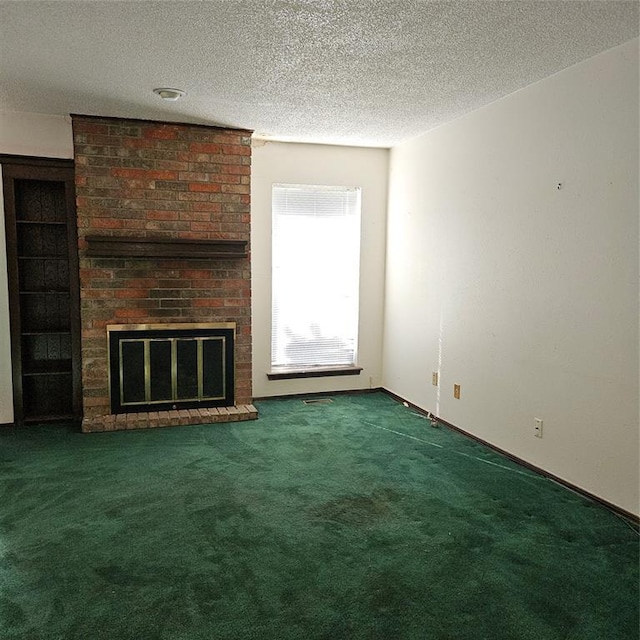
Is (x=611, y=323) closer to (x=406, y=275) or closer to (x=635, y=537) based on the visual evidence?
(x=635, y=537)

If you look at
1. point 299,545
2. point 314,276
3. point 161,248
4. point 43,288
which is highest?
point 161,248

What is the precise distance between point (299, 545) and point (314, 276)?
3105 mm

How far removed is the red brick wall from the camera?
4.24m

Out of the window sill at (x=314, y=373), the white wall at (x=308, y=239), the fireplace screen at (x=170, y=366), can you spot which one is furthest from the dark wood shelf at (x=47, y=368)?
the window sill at (x=314, y=373)

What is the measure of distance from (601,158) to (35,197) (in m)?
4.02

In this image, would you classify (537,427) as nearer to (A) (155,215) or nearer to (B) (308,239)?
(B) (308,239)

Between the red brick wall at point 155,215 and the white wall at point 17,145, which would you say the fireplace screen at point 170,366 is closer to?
the red brick wall at point 155,215

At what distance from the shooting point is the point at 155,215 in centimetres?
439

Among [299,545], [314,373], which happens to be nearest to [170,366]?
[314,373]

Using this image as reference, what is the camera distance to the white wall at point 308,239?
16.6 ft

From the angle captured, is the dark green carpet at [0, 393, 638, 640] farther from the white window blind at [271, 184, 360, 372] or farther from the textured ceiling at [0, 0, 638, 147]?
the textured ceiling at [0, 0, 638, 147]

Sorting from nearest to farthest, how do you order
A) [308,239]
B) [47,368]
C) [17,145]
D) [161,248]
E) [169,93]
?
1. [169,93]
2. [17,145]
3. [161,248]
4. [47,368]
5. [308,239]

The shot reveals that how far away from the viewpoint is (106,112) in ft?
13.4

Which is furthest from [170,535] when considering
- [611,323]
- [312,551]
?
[611,323]
